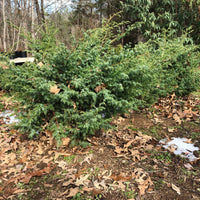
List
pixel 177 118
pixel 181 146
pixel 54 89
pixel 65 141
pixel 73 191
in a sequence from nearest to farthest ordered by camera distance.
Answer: pixel 73 191
pixel 54 89
pixel 65 141
pixel 181 146
pixel 177 118

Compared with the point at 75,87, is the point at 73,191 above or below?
below

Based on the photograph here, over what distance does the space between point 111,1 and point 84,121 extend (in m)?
11.3

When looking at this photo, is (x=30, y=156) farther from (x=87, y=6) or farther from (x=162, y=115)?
(x=87, y=6)

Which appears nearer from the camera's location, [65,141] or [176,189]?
[176,189]

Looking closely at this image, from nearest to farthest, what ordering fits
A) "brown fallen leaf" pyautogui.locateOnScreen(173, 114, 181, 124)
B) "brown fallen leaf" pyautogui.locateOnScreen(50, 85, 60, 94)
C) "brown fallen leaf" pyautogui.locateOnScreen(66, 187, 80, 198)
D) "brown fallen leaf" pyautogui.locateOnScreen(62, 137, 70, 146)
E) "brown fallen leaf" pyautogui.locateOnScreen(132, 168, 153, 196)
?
1. "brown fallen leaf" pyautogui.locateOnScreen(66, 187, 80, 198)
2. "brown fallen leaf" pyautogui.locateOnScreen(132, 168, 153, 196)
3. "brown fallen leaf" pyautogui.locateOnScreen(50, 85, 60, 94)
4. "brown fallen leaf" pyautogui.locateOnScreen(62, 137, 70, 146)
5. "brown fallen leaf" pyautogui.locateOnScreen(173, 114, 181, 124)

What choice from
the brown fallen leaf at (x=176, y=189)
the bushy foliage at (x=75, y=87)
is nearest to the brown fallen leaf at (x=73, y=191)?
the bushy foliage at (x=75, y=87)

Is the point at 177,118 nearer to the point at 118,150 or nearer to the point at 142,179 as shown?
the point at 118,150

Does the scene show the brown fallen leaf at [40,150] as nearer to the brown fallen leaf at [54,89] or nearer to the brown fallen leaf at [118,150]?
the brown fallen leaf at [54,89]

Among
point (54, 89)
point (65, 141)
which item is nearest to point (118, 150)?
point (65, 141)

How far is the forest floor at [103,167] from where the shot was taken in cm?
182

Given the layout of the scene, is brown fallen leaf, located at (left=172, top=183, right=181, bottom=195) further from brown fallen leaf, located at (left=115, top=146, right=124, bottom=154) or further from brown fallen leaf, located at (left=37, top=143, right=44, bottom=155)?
brown fallen leaf, located at (left=37, top=143, right=44, bottom=155)

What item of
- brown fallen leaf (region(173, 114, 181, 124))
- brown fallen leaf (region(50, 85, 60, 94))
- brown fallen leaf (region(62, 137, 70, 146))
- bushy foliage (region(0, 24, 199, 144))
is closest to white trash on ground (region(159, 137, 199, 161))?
brown fallen leaf (region(173, 114, 181, 124))

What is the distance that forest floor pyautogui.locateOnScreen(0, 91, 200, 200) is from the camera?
5.97ft

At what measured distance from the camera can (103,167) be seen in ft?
7.18
